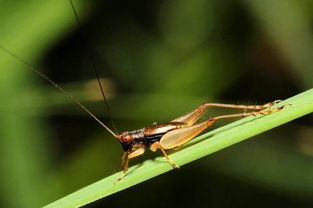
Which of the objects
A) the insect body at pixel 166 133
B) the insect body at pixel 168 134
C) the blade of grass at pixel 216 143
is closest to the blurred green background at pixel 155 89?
the insect body at pixel 166 133

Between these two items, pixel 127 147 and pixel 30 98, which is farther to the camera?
pixel 30 98

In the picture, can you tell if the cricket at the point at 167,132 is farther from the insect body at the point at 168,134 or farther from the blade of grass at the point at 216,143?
the blade of grass at the point at 216,143

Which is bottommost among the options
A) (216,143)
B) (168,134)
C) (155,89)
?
(216,143)

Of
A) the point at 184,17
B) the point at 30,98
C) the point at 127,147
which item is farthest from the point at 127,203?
the point at 184,17

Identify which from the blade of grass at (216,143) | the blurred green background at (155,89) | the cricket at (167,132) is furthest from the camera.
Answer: the blurred green background at (155,89)

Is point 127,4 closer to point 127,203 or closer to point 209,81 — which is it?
point 209,81

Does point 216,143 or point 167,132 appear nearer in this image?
point 216,143

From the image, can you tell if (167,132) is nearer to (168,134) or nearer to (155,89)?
(168,134)

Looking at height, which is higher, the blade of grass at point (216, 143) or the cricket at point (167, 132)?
the cricket at point (167, 132)

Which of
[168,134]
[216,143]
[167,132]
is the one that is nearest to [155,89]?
[167,132]
